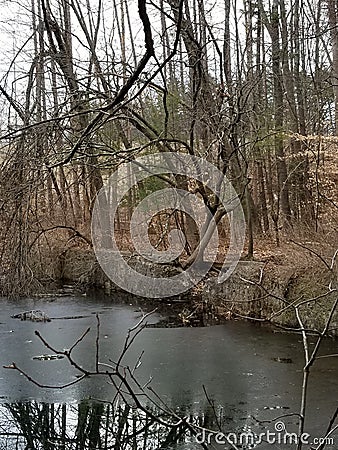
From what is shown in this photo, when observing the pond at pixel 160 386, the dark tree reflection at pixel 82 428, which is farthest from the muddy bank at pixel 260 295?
the dark tree reflection at pixel 82 428

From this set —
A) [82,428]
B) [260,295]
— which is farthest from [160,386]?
[260,295]

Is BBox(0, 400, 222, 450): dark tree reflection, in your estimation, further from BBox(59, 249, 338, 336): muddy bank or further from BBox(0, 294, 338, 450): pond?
BBox(59, 249, 338, 336): muddy bank

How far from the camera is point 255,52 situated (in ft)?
40.6

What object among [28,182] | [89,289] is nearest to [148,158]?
[89,289]

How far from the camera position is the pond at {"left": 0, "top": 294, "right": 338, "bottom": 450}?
4262mm

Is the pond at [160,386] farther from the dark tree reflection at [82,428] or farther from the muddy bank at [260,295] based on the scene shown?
the muddy bank at [260,295]

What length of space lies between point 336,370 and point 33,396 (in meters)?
2.87

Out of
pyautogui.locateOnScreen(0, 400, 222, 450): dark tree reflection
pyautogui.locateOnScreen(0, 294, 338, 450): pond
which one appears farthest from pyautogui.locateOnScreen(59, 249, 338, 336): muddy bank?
pyautogui.locateOnScreen(0, 400, 222, 450): dark tree reflection

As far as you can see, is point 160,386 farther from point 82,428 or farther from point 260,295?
point 260,295

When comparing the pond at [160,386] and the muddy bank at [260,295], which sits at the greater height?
the muddy bank at [260,295]

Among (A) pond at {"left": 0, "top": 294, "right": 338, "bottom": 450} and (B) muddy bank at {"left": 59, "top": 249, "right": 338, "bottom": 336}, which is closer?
(A) pond at {"left": 0, "top": 294, "right": 338, "bottom": 450}

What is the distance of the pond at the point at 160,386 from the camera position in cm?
426

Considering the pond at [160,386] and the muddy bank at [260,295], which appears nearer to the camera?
the pond at [160,386]

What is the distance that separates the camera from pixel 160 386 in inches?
210
